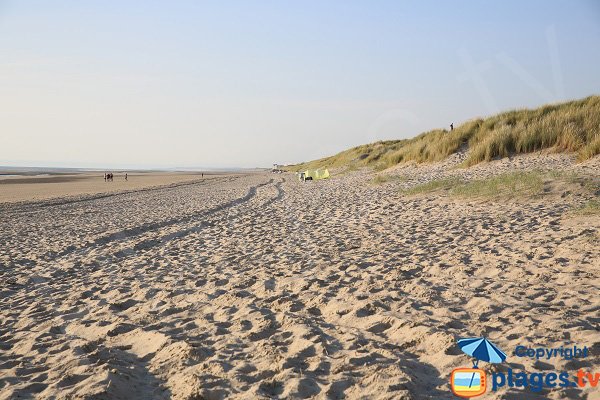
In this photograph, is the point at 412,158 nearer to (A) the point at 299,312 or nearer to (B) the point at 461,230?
(B) the point at 461,230

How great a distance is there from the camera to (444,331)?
3646 millimetres

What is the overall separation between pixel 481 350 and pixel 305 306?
6.29 ft

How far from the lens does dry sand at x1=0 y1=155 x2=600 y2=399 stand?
123 inches

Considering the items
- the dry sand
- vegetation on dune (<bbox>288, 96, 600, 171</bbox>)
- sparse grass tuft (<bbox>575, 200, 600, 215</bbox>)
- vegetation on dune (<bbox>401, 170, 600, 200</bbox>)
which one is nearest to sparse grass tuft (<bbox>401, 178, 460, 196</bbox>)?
vegetation on dune (<bbox>401, 170, 600, 200</bbox>)

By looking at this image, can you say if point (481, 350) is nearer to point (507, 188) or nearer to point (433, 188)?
point (507, 188)

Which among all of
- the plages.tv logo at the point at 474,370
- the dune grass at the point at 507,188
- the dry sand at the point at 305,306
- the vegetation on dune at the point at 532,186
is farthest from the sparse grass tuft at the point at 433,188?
the plages.tv logo at the point at 474,370

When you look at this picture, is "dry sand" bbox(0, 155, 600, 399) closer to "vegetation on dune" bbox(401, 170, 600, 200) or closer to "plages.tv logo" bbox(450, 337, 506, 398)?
"plages.tv logo" bbox(450, 337, 506, 398)

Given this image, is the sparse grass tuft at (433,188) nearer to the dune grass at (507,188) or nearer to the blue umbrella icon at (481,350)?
the dune grass at (507,188)

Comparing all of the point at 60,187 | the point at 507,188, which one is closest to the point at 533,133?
the point at 507,188

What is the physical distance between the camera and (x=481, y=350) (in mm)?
3246

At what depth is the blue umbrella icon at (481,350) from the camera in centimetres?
312

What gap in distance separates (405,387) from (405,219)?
6.63 meters

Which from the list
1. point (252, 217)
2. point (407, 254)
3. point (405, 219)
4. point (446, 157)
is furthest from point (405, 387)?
point (446, 157)

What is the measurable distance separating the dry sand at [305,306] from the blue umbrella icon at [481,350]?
0.08 meters
